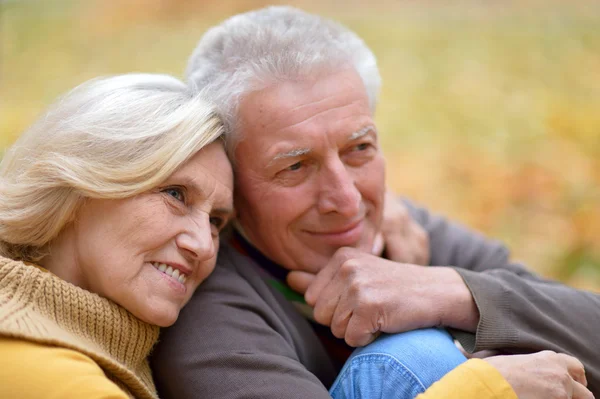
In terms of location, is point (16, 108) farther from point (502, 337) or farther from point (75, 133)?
point (502, 337)

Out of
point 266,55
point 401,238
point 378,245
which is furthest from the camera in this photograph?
point 401,238

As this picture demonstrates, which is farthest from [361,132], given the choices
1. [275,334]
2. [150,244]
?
[150,244]

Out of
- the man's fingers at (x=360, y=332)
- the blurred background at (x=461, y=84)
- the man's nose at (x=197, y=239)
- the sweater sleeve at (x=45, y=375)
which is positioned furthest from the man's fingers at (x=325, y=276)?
the blurred background at (x=461, y=84)

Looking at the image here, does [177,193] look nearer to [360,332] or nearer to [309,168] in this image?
[309,168]

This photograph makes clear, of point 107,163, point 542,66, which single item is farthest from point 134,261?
point 542,66

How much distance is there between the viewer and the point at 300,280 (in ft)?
8.66

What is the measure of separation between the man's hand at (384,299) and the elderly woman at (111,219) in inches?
19.2

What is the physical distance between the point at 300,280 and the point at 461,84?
13.0ft

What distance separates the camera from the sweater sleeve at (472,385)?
192 centimetres

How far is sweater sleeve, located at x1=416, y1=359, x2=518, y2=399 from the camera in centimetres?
192

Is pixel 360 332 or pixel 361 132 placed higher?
pixel 361 132

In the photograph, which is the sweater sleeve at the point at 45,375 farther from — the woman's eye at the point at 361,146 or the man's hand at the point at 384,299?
the woman's eye at the point at 361,146

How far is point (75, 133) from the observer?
2119mm

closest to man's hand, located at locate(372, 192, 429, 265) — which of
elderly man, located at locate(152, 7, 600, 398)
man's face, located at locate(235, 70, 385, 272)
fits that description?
elderly man, located at locate(152, 7, 600, 398)
